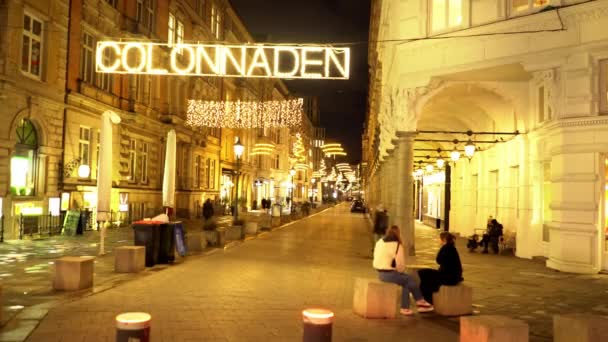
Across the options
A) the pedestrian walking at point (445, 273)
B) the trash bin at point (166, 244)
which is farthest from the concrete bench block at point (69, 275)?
the pedestrian walking at point (445, 273)

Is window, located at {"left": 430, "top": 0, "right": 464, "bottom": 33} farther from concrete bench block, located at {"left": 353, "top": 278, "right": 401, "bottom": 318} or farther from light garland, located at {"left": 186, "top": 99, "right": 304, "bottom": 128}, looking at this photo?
light garland, located at {"left": 186, "top": 99, "right": 304, "bottom": 128}

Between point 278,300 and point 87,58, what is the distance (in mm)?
19867

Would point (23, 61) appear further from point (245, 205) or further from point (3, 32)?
point (245, 205)

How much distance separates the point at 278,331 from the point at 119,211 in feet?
73.0

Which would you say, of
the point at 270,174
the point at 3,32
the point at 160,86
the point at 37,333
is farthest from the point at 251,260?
the point at 270,174

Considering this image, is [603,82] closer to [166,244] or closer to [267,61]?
[267,61]

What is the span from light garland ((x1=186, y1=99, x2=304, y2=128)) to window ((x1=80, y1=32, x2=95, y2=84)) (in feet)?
29.9

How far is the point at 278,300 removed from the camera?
33.6 ft

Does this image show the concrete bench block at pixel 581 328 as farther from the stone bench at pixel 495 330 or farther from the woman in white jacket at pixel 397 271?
the woman in white jacket at pixel 397 271

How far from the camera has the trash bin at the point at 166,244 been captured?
14828 millimetres

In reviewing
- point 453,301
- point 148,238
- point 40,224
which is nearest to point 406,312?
point 453,301

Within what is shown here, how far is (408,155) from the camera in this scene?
1761 cm

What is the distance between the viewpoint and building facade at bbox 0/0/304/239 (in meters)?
20.4

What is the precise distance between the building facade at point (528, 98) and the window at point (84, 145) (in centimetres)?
1489
